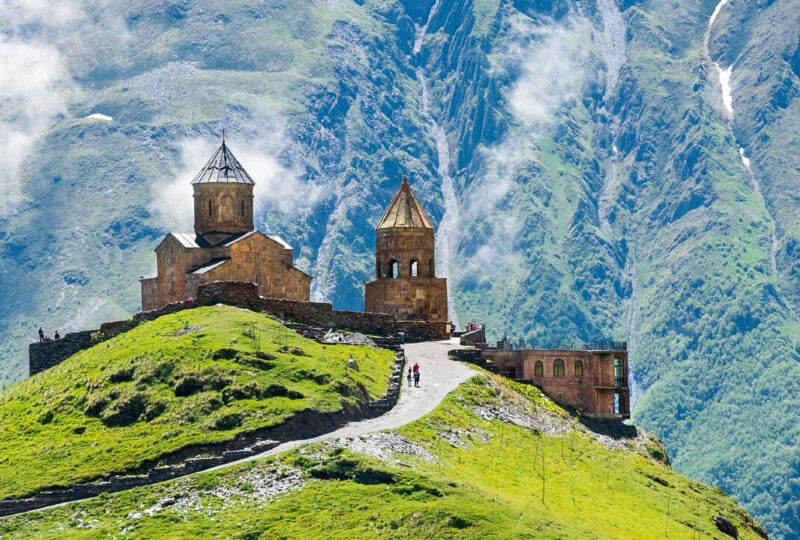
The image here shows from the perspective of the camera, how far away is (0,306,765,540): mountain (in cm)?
7825

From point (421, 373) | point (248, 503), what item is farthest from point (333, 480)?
point (421, 373)

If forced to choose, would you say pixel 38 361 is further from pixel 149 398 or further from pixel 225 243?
pixel 149 398

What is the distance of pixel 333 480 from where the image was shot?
80750 millimetres

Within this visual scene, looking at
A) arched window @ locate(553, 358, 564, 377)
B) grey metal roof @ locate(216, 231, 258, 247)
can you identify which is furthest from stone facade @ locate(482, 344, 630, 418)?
grey metal roof @ locate(216, 231, 258, 247)

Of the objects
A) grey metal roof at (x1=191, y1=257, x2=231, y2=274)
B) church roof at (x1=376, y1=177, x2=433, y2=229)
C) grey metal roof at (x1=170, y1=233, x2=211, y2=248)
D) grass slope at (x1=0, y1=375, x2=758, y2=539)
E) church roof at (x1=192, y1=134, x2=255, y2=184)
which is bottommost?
grass slope at (x1=0, y1=375, x2=758, y2=539)

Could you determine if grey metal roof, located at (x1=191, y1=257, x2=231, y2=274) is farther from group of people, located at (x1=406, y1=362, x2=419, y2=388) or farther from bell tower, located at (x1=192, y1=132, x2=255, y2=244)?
group of people, located at (x1=406, y1=362, x2=419, y2=388)

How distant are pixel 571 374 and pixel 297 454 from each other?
31884 millimetres

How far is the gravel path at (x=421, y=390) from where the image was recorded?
87000 millimetres

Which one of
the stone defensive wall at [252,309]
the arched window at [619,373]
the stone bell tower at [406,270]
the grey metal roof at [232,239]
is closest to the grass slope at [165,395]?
the stone defensive wall at [252,309]

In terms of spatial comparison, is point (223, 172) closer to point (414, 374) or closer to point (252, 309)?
point (252, 309)

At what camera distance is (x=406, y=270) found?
120750 mm

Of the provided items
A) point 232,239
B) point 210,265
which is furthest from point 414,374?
point 232,239

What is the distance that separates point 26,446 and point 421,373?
22897 millimetres

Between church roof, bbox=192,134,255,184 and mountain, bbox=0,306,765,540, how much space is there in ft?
49.6
